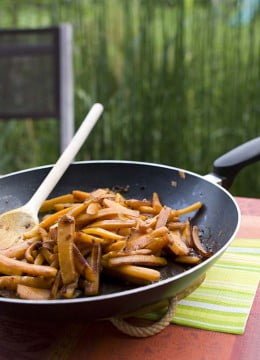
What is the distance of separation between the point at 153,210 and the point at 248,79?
1.40 metres

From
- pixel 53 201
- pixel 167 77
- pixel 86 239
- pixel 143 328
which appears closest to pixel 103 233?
pixel 86 239

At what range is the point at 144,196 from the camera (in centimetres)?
104

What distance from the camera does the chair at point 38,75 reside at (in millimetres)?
1644

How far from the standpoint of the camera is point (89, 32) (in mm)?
2197

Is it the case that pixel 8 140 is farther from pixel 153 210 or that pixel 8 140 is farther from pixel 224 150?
pixel 153 210

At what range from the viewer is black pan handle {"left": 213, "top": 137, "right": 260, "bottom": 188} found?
945 millimetres

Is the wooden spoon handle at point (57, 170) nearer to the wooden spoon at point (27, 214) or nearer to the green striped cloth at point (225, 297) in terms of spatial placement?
the wooden spoon at point (27, 214)

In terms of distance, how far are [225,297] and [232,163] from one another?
11.4 inches

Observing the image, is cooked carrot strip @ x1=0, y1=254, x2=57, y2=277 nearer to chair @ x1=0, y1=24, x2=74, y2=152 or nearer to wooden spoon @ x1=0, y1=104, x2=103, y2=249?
wooden spoon @ x1=0, y1=104, x2=103, y2=249

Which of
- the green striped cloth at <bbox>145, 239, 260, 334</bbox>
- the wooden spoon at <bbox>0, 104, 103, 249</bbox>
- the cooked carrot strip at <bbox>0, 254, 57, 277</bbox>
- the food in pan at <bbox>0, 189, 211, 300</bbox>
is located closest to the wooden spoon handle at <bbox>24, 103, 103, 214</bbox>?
the wooden spoon at <bbox>0, 104, 103, 249</bbox>

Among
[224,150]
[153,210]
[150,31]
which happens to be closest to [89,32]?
[150,31]

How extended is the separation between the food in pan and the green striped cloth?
0.05 meters

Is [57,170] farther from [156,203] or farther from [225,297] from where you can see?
[225,297]

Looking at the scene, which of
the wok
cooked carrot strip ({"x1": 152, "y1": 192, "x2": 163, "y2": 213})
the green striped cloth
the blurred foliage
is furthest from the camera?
the blurred foliage
